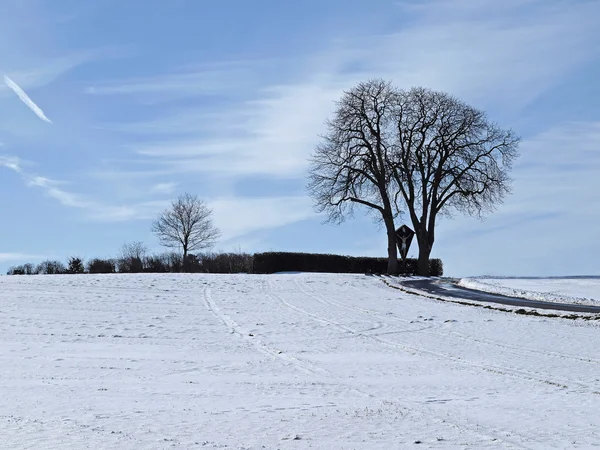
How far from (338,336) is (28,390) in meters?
7.55

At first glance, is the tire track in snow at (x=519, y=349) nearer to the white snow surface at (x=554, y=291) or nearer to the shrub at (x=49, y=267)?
the white snow surface at (x=554, y=291)

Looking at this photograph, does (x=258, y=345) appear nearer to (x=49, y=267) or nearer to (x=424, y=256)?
(x=424, y=256)

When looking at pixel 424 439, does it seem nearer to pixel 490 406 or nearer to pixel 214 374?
pixel 490 406

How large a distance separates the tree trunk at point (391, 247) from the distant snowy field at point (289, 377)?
69.6 feet

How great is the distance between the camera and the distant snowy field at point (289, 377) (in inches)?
251

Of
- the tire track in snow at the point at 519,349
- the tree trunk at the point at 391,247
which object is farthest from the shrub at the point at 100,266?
the tire track in snow at the point at 519,349

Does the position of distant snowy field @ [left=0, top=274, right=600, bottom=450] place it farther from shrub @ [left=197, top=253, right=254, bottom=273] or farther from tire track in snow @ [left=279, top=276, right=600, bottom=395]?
shrub @ [left=197, top=253, right=254, bottom=273]

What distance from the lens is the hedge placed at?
39.9 meters

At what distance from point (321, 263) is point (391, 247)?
4.26m

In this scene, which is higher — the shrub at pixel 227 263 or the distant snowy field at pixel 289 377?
the shrub at pixel 227 263

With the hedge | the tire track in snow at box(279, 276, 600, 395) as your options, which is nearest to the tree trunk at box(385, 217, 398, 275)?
the hedge

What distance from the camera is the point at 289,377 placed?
9672 millimetres

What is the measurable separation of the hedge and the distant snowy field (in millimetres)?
18898

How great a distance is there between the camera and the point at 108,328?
1562 centimetres
